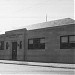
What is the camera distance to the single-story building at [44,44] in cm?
2688

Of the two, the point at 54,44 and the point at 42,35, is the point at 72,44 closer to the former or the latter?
the point at 54,44

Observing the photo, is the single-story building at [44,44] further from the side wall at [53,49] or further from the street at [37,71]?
the street at [37,71]

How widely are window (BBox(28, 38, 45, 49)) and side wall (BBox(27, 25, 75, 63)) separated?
1.68 ft

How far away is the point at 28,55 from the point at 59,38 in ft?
24.3

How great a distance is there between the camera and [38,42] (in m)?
31.3

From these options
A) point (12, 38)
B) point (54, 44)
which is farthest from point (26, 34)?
point (54, 44)

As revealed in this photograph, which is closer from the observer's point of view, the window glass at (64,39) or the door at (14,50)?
the window glass at (64,39)

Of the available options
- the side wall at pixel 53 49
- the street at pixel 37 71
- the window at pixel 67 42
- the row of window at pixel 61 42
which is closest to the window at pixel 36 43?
the row of window at pixel 61 42

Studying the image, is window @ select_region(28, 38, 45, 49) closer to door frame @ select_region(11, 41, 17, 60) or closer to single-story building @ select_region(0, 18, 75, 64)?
single-story building @ select_region(0, 18, 75, 64)

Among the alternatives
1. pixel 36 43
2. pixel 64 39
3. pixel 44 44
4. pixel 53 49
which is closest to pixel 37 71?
pixel 64 39

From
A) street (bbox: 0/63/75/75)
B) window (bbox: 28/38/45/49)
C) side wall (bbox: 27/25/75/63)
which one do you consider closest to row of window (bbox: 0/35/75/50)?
window (bbox: 28/38/45/49)

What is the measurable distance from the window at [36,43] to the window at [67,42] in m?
3.80

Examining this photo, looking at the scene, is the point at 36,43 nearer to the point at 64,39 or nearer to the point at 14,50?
the point at 64,39

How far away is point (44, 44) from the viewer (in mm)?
30234
